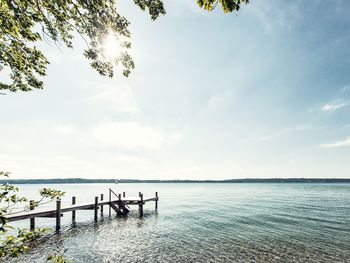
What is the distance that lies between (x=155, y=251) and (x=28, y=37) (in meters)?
13.6

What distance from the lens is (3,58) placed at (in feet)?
18.6

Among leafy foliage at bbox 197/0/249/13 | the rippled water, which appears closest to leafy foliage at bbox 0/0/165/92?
leafy foliage at bbox 197/0/249/13

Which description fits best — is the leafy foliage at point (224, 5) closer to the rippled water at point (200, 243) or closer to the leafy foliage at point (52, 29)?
the leafy foliage at point (52, 29)

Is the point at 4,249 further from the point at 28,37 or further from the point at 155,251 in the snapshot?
the point at 155,251

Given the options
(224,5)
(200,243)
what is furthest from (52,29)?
(200,243)

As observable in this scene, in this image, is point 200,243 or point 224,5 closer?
point 224,5

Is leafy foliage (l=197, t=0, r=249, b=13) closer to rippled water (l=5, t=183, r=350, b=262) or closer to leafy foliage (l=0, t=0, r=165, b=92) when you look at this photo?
leafy foliage (l=0, t=0, r=165, b=92)

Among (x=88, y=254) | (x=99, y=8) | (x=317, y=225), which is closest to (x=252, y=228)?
(x=317, y=225)

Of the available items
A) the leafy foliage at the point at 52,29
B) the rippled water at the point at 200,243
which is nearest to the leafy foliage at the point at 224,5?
the leafy foliage at the point at 52,29

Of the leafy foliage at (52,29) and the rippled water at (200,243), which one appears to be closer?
the leafy foliage at (52,29)

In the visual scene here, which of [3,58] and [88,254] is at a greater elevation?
[3,58]

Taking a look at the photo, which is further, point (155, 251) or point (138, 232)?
point (138, 232)

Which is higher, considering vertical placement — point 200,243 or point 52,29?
point 52,29

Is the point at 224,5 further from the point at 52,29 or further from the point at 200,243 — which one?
the point at 200,243
